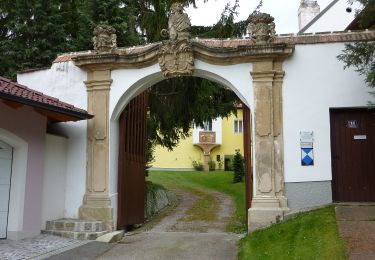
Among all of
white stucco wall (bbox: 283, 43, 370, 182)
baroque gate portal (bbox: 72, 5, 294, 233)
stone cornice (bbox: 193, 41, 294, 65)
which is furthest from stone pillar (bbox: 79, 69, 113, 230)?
white stucco wall (bbox: 283, 43, 370, 182)

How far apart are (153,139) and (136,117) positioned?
180 inches

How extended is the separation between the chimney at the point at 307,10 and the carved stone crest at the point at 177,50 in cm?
1813

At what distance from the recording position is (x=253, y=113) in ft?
33.5

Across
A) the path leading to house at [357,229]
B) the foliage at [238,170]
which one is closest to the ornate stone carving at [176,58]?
the path leading to house at [357,229]

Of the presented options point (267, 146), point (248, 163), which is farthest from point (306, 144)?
point (248, 163)

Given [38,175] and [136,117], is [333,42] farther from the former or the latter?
[38,175]

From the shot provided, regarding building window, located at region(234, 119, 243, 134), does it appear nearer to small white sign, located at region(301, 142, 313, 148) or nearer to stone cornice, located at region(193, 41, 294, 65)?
stone cornice, located at region(193, 41, 294, 65)

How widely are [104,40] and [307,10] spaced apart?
18902 mm

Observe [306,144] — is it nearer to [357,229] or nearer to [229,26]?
[357,229]

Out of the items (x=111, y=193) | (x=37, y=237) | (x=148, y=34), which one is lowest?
(x=37, y=237)

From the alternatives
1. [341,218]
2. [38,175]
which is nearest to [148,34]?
[38,175]

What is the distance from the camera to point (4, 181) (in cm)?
992

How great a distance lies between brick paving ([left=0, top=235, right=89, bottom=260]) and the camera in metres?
8.27

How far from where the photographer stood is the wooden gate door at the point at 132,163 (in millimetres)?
11336
